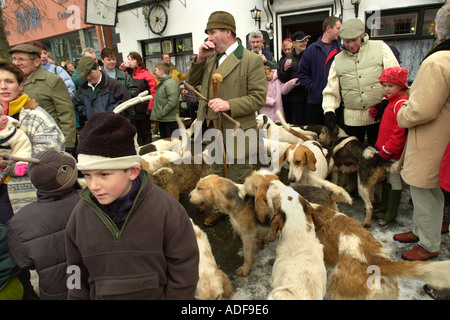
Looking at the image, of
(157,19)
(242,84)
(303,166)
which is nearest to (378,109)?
(303,166)

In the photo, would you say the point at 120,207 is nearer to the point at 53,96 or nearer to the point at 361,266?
the point at 361,266

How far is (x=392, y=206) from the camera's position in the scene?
3.69 m

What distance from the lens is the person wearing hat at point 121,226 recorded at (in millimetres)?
1390

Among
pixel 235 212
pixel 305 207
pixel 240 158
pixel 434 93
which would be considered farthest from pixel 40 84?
pixel 434 93

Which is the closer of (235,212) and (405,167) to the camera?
(405,167)

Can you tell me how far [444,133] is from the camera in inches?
99.3

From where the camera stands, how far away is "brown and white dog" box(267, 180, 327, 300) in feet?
6.91

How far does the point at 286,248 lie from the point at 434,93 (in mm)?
1827

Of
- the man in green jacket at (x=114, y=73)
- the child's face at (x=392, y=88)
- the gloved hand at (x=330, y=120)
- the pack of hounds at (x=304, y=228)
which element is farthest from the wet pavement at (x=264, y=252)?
the man in green jacket at (x=114, y=73)

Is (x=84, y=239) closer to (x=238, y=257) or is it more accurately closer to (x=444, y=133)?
(x=238, y=257)

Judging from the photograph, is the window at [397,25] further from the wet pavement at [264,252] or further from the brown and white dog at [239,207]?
the brown and white dog at [239,207]

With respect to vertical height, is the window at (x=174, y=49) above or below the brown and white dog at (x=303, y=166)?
above

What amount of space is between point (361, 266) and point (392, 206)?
186 centimetres
